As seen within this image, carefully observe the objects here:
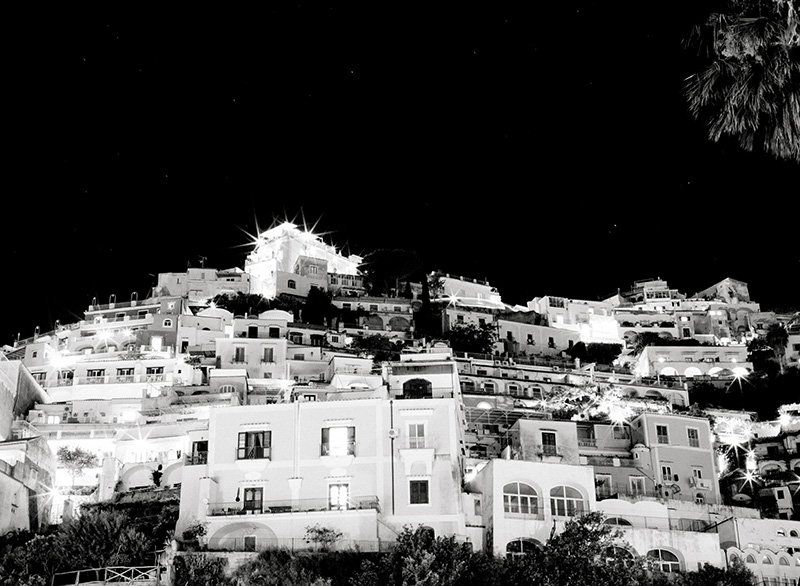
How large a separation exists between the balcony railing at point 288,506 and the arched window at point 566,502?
730 centimetres

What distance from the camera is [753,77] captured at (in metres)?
15.4

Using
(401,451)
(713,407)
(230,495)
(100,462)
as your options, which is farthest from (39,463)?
(713,407)

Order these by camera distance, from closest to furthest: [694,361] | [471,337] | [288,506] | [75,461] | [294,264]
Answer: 1. [288,506]
2. [75,461]
3. [471,337]
4. [694,361]
5. [294,264]

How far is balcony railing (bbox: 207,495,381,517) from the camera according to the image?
36.3 metres

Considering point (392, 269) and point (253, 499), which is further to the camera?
point (392, 269)

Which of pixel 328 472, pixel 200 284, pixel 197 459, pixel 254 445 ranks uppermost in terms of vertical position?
pixel 200 284

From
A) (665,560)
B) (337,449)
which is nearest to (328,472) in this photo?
(337,449)

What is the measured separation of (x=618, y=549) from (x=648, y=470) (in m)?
17.8

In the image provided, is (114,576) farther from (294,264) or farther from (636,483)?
(294,264)

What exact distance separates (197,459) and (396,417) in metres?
8.93

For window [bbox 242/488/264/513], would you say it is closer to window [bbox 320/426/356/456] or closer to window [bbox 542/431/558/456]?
window [bbox 320/426/356/456]

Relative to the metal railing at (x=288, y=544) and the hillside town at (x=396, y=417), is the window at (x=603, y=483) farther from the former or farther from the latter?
the metal railing at (x=288, y=544)

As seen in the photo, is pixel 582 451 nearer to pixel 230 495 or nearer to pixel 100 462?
pixel 230 495

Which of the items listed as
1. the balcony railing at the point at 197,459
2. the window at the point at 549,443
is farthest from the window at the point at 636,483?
the balcony railing at the point at 197,459
